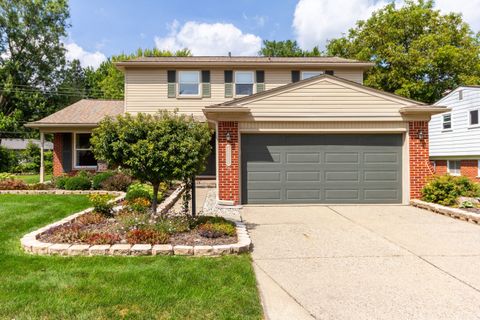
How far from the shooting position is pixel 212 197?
38.2 ft

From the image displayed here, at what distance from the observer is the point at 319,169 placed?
10.2m

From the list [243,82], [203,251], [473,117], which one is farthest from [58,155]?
[473,117]

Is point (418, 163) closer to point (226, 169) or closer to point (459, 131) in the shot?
point (226, 169)

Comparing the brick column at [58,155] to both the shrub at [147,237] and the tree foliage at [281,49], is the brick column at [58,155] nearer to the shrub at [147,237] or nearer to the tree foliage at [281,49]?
the shrub at [147,237]

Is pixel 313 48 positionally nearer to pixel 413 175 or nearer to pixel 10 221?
pixel 413 175

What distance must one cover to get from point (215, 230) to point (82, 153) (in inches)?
511

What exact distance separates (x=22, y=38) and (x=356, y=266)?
3421cm

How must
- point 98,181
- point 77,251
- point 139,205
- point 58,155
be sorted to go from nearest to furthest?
1. point 77,251
2. point 139,205
3. point 98,181
4. point 58,155

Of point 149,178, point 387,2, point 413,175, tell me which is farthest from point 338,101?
point 387,2

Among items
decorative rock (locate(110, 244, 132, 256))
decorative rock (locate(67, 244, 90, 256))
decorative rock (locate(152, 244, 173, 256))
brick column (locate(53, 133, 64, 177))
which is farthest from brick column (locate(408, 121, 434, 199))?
brick column (locate(53, 133, 64, 177))

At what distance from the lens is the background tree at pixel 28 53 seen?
28312mm

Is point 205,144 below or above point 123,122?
below

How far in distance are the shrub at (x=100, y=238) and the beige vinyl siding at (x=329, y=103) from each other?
239 inches

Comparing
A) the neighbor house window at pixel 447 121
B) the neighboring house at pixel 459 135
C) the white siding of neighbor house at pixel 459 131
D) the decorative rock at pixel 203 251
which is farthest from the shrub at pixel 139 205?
the neighbor house window at pixel 447 121
